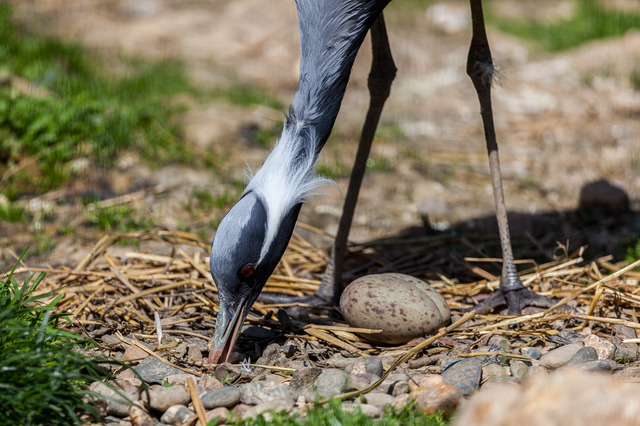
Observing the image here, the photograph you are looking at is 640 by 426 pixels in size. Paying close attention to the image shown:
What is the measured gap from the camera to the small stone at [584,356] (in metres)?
2.74

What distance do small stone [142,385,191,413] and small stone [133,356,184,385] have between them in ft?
0.45

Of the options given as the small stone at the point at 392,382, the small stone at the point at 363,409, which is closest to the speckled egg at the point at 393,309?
the small stone at the point at 392,382

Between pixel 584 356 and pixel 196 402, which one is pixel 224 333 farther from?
pixel 584 356

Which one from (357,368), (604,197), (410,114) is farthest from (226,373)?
(410,114)

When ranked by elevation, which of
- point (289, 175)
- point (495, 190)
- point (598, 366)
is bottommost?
point (598, 366)

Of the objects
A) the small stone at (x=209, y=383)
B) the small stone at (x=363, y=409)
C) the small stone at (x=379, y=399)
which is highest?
the small stone at (x=363, y=409)

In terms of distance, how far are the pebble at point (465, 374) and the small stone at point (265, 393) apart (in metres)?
0.58

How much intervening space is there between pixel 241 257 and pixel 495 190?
151cm

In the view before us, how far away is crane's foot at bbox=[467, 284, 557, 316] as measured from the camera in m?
3.40

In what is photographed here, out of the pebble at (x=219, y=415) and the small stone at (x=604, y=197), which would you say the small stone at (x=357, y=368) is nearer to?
the pebble at (x=219, y=415)

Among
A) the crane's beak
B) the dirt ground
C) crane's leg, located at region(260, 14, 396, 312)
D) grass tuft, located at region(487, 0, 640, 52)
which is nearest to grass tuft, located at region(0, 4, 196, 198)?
the dirt ground

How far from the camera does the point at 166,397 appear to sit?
2465mm

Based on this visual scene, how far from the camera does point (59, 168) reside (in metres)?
5.23

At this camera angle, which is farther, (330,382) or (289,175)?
(289,175)
